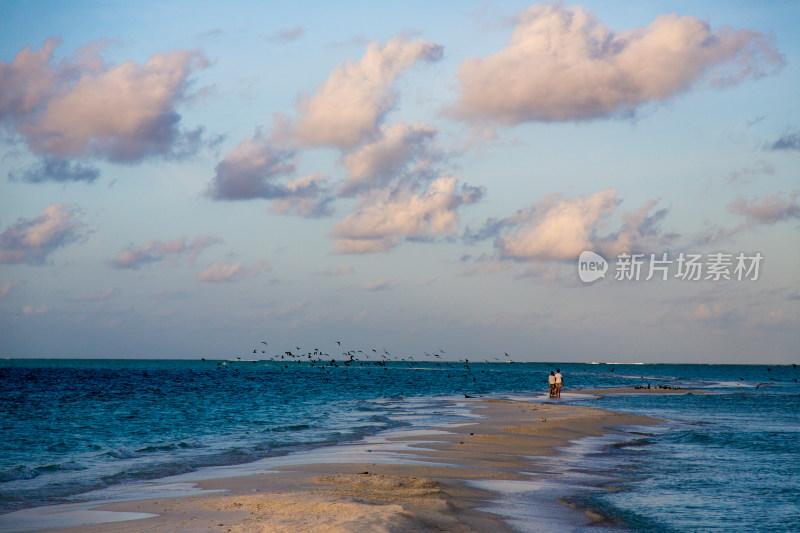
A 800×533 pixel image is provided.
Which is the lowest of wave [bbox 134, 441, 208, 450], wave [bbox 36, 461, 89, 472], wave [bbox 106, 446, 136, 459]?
wave [bbox 134, 441, 208, 450]

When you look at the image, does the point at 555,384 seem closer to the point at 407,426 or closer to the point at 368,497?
the point at 407,426

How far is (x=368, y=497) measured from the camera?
14.4 metres

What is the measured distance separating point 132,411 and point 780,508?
39222mm

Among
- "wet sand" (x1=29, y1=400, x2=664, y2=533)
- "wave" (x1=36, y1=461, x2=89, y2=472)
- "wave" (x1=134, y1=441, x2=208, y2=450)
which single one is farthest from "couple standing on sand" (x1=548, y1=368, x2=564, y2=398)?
"wave" (x1=36, y1=461, x2=89, y2=472)

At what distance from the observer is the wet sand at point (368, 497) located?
11812 mm

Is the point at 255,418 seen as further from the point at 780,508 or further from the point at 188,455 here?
the point at 780,508

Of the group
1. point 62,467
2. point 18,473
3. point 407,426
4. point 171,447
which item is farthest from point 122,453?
point 407,426

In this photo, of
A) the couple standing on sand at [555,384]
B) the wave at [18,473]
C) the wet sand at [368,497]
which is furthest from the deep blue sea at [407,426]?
the couple standing on sand at [555,384]

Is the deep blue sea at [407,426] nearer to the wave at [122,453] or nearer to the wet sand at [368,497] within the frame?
the wave at [122,453]

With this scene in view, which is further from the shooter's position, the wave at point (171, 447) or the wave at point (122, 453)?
the wave at point (171, 447)

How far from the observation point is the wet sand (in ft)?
38.8

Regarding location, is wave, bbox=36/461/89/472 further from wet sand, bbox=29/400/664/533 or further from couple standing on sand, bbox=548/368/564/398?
couple standing on sand, bbox=548/368/564/398

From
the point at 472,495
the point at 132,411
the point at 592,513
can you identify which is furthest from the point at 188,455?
the point at 132,411

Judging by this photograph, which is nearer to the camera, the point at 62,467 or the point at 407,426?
the point at 62,467
